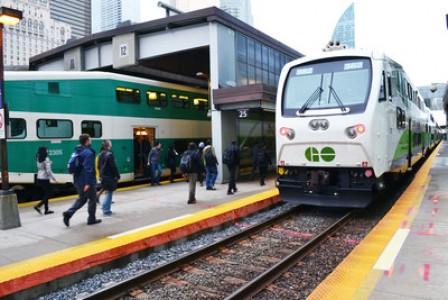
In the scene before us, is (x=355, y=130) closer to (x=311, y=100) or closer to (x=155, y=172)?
(x=311, y=100)

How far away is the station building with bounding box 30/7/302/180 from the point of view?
14922 mm

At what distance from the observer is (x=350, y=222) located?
901cm

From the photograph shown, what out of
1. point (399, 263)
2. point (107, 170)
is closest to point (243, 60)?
point (107, 170)

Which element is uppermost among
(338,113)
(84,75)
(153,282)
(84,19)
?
(84,19)

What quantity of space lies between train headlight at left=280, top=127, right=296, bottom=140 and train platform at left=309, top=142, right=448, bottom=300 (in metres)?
2.55

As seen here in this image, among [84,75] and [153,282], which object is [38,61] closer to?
[84,75]

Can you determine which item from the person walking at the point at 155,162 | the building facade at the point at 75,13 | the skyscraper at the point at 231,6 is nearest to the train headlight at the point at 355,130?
the person walking at the point at 155,162

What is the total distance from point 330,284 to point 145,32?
1495 centimetres

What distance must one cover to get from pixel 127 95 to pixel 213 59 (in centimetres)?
351

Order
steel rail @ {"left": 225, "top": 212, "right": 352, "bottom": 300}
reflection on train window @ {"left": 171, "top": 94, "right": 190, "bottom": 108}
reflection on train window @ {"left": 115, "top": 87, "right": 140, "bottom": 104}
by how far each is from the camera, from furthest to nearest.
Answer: reflection on train window @ {"left": 171, "top": 94, "right": 190, "bottom": 108} → reflection on train window @ {"left": 115, "top": 87, "right": 140, "bottom": 104} → steel rail @ {"left": 225, "top": 212, "right": 352, "bottom": 300}

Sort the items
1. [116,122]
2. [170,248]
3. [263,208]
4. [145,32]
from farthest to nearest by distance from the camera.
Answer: [145,32]
[116,122]
[263,208]
[170,248]

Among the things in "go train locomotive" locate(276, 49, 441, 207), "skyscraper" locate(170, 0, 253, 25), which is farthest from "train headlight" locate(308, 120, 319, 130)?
"skyscraper" locate(170, 0, 253, 25)

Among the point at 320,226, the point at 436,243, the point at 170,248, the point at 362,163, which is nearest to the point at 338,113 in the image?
the point at 362,163

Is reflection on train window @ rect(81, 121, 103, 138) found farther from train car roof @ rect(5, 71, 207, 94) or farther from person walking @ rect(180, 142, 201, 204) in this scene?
person walking @ rect(180, 142, 201, 204)
